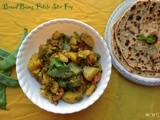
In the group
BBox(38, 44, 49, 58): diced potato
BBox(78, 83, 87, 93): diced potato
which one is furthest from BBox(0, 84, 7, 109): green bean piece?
BBox(78, 83, 87, 93): diced potato

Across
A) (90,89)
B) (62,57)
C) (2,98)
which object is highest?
Answer: (62,57)

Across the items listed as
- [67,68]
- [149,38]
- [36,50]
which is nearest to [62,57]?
[67,68]

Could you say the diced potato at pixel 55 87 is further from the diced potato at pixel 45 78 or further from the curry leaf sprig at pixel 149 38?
the curry leaf sprig at pixel 149 38

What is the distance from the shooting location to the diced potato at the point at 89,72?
1.61 metres

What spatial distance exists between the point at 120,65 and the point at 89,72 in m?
0.16

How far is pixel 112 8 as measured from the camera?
5.80 ft

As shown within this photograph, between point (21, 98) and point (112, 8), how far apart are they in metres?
0.55

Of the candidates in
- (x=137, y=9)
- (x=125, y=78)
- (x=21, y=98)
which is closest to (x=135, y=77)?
(x=125, y=78)

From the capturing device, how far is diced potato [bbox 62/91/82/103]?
64.3 inches

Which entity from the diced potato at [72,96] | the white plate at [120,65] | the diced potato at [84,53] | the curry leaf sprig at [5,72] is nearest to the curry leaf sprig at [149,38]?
the white plate at [120,65]

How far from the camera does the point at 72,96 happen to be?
64.4 inches

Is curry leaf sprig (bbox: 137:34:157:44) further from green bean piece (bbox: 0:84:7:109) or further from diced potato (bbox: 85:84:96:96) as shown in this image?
green bean piece (bbox: 0:84:7:109)

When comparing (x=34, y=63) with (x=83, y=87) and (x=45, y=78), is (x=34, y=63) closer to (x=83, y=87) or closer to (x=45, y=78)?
(x=45, y=78)

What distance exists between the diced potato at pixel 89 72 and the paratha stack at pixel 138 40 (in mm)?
136
